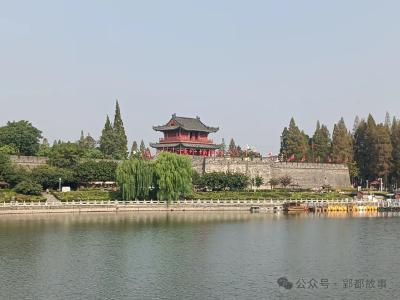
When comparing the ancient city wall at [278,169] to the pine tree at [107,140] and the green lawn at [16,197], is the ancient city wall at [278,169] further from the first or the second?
the pine tree at [107,140]

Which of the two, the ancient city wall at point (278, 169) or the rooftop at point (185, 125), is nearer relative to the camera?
the ancient city wall at point (278, 169)

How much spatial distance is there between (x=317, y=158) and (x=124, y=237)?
47742 millimetres

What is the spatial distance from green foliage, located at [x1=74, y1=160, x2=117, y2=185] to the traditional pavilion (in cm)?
1374

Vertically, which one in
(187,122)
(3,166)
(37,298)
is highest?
(187,122)

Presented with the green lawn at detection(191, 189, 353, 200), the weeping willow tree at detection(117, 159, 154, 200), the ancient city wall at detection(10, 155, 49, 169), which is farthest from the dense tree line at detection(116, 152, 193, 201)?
the ancient city wall at detection(10, 155, 49, 169)

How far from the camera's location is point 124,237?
34.1m

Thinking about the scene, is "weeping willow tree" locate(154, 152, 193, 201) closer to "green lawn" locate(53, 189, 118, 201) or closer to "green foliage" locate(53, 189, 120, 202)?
"green foliage" locate(53, 189, 120, 202)

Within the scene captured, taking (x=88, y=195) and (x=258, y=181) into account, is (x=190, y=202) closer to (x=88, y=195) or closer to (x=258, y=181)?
(x=88, y=195)

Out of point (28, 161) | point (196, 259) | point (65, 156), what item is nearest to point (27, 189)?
point (65, 156)

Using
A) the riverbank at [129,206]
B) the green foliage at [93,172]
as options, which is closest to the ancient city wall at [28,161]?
the green foliage at [93,172]

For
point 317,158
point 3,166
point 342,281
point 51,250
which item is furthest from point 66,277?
point 317,158

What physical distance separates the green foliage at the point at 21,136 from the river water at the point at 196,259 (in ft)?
87.1

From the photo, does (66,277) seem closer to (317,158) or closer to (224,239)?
(224,239)

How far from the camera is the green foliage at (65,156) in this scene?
60.8 m
